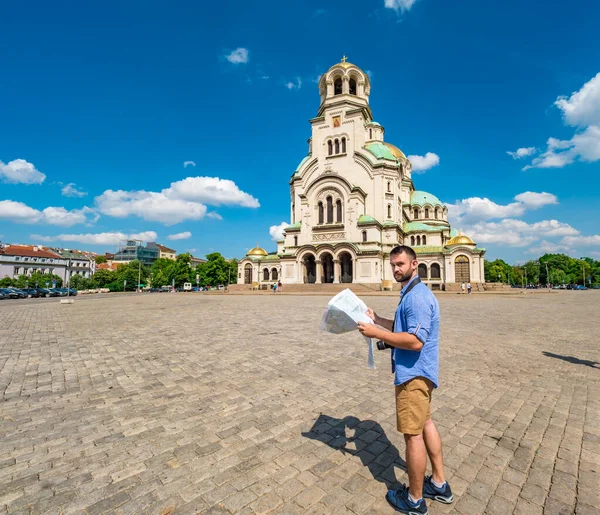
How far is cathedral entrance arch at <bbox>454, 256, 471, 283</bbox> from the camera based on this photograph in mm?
42406

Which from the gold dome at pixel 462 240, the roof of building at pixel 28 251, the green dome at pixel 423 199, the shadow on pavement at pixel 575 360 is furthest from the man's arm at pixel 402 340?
the roof of building at pixel 28 251

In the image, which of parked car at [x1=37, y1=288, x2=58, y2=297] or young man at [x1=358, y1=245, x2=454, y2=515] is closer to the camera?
young man at [x1=358, y1=245, x2=454, y2=515]

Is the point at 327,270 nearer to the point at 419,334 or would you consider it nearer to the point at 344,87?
the point at 344,87

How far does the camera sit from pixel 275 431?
3912mm

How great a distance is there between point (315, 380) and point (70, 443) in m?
3.59

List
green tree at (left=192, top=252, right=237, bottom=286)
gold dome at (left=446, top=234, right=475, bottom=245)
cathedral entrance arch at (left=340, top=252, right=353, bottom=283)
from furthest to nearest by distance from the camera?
green tree at (left=192, top=252, right=237, bottom=286), cathedral entrance arch at (left=340, top=252, right=353, bottom=283), gold dome at (left=446, top=234, right=475, bottom=245)

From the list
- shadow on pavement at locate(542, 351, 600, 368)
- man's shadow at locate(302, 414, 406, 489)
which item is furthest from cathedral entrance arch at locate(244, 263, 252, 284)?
man's shadow at locate(302, 414, 406, 489)

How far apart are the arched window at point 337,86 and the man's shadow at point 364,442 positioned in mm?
52888

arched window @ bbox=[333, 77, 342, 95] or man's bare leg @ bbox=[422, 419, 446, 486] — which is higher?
arched window @ bbox=[333, 77, 342, 95]

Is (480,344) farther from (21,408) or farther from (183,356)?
(21,408)

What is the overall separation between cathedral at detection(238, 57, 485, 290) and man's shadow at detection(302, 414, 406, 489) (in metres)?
36.5

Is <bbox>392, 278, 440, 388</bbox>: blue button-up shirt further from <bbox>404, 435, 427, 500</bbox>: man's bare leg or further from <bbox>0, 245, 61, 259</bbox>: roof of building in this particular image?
<bbox>0, 245, 61, 259</bbox>: roof of building

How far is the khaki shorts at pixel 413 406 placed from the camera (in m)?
2.60

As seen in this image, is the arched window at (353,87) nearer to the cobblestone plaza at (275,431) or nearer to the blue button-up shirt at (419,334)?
the cobblestone plaza at (275,431)
